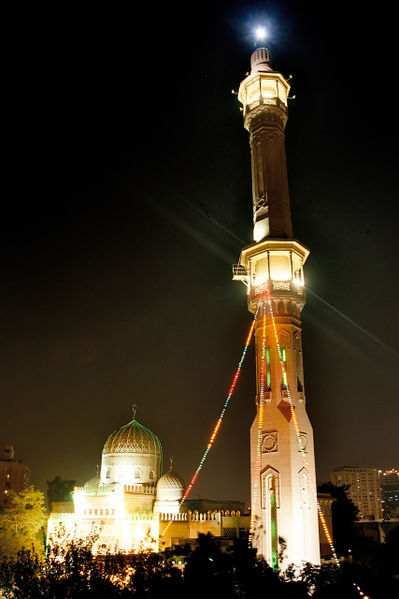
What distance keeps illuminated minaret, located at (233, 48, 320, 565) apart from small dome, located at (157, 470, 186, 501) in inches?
437

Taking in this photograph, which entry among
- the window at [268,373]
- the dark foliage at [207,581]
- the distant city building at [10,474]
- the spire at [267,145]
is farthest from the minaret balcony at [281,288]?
the distant city building at [10,474]

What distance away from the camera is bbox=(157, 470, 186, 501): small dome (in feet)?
114

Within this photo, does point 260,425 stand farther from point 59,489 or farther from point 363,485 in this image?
point 363,485

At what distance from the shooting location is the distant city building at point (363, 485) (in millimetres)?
109688

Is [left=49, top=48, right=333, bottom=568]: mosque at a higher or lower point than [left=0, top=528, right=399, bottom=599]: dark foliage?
higher

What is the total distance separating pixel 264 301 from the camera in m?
27.6

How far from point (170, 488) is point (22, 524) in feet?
30.8

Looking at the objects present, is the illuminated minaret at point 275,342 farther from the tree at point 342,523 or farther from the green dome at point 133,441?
the green dome at point 133,441

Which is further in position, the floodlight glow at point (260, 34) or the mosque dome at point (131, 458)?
the mosque dome at point (131, 458)

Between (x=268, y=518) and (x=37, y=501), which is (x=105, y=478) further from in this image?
(x=268, y=518)

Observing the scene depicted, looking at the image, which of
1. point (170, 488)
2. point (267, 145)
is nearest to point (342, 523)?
point (170, 488)

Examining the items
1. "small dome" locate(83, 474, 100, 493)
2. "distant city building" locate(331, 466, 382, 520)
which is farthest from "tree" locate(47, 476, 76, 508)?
"distant city building" locate(331, 466, 382, 520)

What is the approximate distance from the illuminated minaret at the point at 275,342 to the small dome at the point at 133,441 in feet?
48.5

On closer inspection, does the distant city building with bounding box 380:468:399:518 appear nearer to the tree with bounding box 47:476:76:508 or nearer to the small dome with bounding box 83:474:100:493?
the tree with bounding box 47:476:76:508
